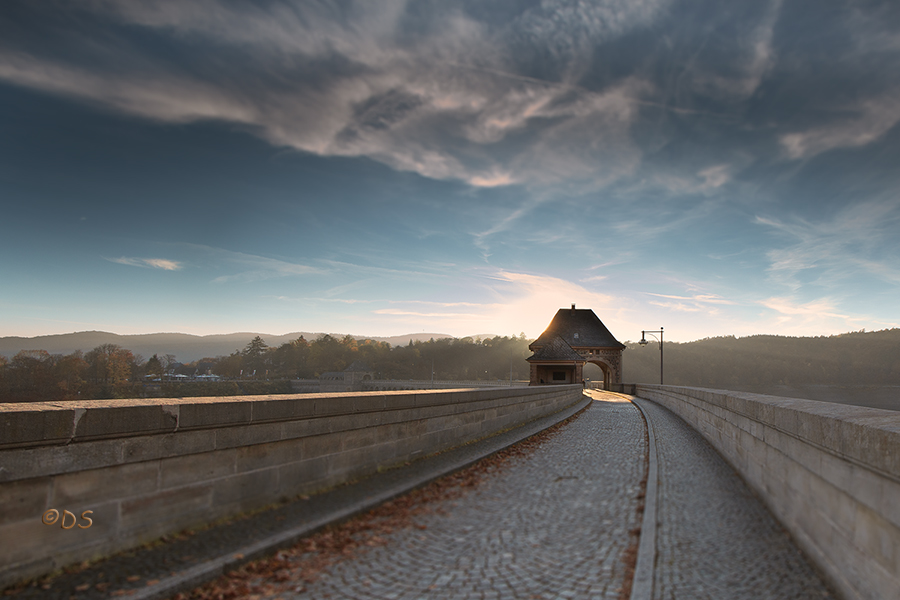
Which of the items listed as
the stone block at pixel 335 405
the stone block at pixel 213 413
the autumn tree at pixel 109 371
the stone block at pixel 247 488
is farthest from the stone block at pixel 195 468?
the autumn tree at pixel 109 371

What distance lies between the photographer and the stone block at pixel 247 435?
→ 5027 mm

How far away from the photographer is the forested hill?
146750 mm

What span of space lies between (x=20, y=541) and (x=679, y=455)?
985 centimetres

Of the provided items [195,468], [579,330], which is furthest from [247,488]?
[579,330]

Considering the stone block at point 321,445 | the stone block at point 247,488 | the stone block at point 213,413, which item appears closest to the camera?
the stone block at point 213,413

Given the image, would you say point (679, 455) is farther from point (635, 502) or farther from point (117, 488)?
point (117, 488)

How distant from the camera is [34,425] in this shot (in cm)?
364

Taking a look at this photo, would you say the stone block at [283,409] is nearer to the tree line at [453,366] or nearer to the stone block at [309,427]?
the stone block at [309,427]

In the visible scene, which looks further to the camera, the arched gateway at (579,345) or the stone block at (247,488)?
the arched gateway at (579,345)

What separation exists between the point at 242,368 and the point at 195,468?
678ft

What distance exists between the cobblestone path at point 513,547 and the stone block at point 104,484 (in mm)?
1837

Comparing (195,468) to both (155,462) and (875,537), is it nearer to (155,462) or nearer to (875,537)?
(155,462)

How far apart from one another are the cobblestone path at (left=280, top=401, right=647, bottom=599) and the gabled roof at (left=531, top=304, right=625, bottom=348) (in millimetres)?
46255

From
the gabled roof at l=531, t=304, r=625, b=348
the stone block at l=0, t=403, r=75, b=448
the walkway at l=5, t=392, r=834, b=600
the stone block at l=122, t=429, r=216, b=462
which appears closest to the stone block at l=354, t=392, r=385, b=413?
the walkway at l=5, t=392, r=834, b=600
